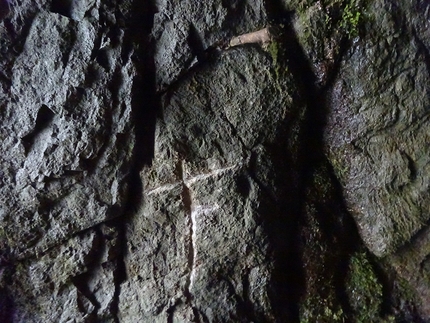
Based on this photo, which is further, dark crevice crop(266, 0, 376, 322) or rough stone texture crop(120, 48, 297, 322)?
dark crevice crop(266, 0, 376, 322)

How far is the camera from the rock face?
7.04 feet

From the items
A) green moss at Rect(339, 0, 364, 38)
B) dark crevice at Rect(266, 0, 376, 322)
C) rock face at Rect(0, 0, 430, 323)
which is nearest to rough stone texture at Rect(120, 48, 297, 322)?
rock face at Rect(0, 0, 430, 323)

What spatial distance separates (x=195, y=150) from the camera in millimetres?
2297

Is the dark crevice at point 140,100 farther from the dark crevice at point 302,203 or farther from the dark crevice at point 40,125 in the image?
the dark crevice at point 302,203

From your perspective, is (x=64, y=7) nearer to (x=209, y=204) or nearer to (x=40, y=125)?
(x=40, y=125)

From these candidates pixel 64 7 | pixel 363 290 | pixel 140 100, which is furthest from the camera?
pixel 363 290

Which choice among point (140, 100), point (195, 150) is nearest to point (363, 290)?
point (195, 150)

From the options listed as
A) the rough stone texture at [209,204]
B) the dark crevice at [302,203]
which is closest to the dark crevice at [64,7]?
the rough stone texture at [209,204]

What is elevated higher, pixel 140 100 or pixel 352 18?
pixel 352 18

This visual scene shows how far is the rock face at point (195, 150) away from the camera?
2.15 metres

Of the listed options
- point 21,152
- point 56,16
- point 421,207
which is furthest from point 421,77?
point 21,152

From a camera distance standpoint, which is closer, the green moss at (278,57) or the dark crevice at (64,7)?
the dark crevice at (64,7)

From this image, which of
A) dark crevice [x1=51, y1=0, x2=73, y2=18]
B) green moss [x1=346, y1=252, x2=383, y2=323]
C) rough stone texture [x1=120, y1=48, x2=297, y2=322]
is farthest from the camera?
green moss [x1=346, y1=252, x2=383, y2=323]

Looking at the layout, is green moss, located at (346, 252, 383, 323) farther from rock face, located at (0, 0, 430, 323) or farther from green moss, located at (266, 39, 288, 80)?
green moss, located at (266, 39, 288, 80)
